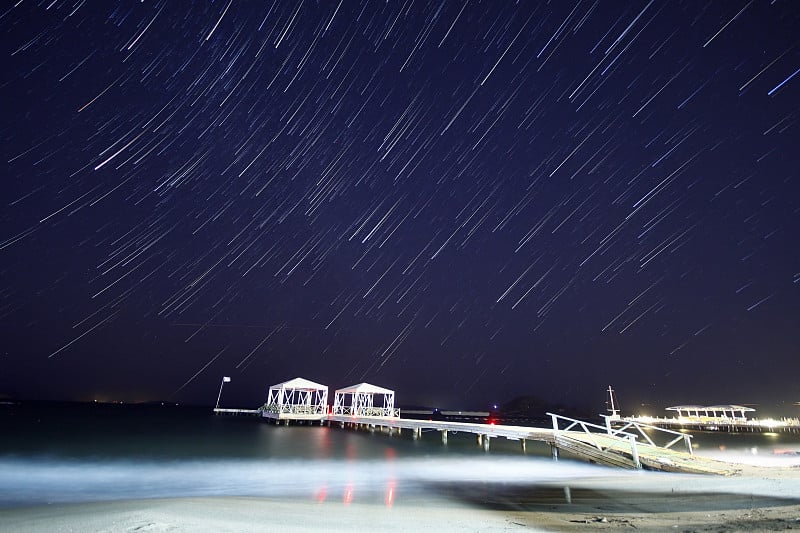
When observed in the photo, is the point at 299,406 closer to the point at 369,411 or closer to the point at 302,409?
the point at 302,409

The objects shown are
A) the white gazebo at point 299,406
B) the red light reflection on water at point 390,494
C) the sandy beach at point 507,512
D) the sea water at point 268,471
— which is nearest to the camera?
the sandy beach at point 507,512

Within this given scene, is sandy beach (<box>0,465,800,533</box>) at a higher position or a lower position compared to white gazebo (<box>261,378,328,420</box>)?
lower

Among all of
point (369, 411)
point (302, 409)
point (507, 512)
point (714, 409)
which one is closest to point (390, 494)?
point (507, 512)

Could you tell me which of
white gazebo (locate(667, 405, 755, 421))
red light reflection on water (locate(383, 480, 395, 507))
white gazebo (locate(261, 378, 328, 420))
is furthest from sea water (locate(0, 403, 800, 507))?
white gazebo (locate(667, 405, 755, 421))

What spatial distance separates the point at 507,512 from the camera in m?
9.09

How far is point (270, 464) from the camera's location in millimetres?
20062

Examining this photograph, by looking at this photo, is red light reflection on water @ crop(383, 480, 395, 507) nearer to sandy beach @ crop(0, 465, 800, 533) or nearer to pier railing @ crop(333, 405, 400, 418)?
sandy beach @ crop(0, 465, 800, 533)

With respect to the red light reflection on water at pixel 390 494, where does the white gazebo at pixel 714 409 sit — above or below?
above

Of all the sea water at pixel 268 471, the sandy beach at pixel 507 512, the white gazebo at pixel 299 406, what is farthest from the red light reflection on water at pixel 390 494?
the white gazebo at pixel 299 406

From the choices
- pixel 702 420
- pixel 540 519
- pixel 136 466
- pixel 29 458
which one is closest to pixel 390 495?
pixel 540 519

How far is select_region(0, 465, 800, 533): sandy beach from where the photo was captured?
6.96 metres

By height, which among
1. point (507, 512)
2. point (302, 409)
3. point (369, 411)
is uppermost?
point (369, 411)

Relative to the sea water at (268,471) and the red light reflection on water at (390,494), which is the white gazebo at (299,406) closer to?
the sea water at (268,471)

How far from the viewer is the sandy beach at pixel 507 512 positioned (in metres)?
6.96
